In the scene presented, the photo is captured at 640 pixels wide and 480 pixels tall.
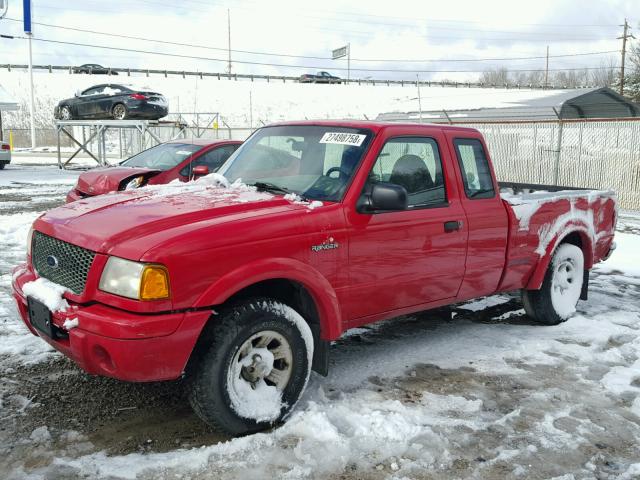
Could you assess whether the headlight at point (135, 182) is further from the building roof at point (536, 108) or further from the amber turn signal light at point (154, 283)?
the building roof at point (536, 108)

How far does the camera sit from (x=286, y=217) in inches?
147

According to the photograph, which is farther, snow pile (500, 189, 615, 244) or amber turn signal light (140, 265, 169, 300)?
snow pile (500, 189, 615, 244)

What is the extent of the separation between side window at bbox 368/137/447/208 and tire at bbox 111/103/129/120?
1954 cm

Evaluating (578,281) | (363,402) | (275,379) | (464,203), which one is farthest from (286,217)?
(578,281)

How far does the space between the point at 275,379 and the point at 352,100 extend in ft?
215

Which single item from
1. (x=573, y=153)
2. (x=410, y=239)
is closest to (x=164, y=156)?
(x=410, y=239)

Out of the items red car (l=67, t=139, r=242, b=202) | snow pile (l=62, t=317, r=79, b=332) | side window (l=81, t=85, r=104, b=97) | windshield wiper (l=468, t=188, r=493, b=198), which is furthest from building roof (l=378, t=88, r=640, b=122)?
snow pile (l=62, t=317, r=79, b=332)

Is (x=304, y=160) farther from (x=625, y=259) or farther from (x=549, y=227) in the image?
(x=625, y=259)

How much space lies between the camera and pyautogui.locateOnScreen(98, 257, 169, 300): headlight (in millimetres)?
3168

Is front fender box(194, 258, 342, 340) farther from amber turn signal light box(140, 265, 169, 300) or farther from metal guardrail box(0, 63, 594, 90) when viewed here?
metal guardrail box(0, 63, 594, 90)

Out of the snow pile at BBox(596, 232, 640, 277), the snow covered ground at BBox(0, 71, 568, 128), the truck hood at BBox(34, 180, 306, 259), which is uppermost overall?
the snow covered ground at BBox(0, 71, 568, 128)

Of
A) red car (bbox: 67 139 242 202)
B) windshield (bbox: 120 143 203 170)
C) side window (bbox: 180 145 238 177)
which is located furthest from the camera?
windshield (bbox: 120 143 203 170)

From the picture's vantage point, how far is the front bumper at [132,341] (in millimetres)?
3133

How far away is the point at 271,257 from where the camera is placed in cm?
357
